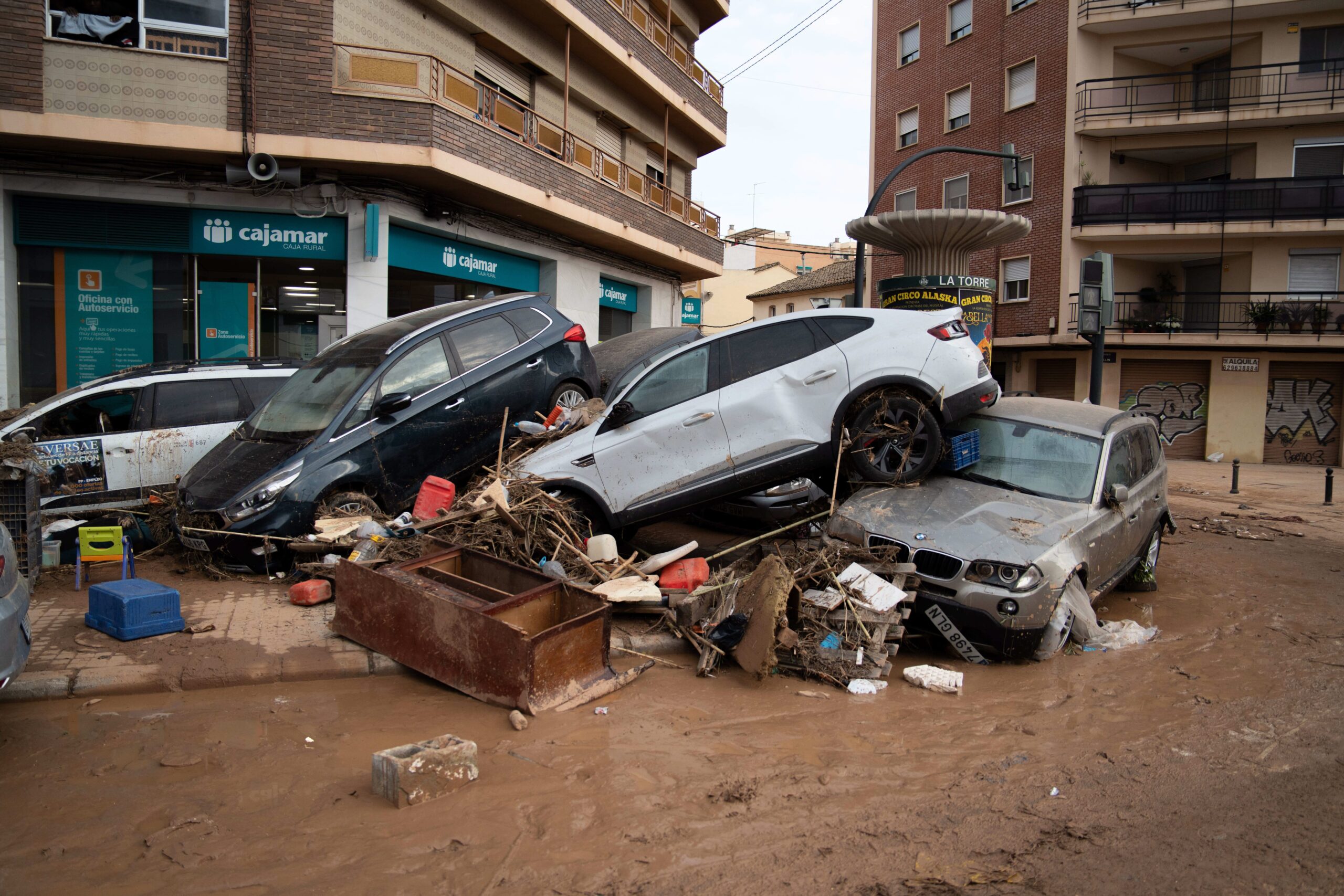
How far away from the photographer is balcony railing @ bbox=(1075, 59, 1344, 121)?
2477 centimetres

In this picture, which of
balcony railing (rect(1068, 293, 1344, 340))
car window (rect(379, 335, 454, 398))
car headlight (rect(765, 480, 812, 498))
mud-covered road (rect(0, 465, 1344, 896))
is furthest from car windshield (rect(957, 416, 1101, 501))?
balcony railing (rect(1068, 293, 1344, 340))

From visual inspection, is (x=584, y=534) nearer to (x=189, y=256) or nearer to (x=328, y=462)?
(x=328, y=462)

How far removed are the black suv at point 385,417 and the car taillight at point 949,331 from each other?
3.81m

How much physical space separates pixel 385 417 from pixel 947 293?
8.71 m

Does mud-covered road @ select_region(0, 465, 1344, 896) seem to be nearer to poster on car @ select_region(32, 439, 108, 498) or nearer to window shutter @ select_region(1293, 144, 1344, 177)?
poster on car @ select_region(32, 439, 108, 498)

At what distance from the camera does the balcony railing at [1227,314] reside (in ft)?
80.1

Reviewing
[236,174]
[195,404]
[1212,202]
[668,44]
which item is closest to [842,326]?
[195,404]

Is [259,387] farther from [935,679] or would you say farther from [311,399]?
[935,679]

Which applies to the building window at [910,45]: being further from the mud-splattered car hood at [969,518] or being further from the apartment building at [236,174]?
the mud-splattered car hood at [969,518]

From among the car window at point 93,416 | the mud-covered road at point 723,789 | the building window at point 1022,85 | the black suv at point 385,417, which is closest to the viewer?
the mud-covered road at point 723,789

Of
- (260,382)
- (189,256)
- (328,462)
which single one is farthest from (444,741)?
(189,256)

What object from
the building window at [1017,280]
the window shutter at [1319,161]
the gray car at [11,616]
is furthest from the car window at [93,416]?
the window shutter at [1319,161]

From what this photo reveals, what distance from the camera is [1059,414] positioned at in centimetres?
718

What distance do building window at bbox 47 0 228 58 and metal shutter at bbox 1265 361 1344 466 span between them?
91.8ft
